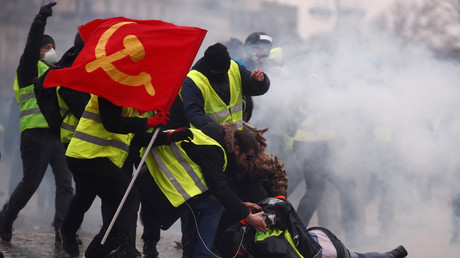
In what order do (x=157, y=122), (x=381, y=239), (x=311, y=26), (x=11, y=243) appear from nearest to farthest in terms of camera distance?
(x=157, y=122)
(x=11, y=243)
(x=381, y=239)
(x=311, y=26)

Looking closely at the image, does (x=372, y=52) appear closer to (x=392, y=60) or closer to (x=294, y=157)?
(x=392, y=60)

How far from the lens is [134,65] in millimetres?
4684

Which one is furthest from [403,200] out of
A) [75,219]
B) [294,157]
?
[75,219]

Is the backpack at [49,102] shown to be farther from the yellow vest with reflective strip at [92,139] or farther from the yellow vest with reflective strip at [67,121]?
the yellow vest with reflective strip at [92,139]

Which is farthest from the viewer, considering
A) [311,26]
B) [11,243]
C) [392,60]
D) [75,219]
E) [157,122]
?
[311,26]

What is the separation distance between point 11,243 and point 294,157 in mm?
2570

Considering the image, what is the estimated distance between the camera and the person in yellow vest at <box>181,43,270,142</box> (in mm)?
5289

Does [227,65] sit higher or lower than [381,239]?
higher

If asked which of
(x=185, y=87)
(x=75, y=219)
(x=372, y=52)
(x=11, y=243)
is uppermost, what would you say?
(x=372, y=52)

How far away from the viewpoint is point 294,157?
720cm

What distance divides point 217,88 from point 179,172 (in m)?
0.84

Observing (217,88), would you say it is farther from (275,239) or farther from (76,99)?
(275,239)

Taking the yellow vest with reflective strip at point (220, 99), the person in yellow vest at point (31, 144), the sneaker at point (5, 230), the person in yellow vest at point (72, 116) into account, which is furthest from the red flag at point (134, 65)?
the sneaker at point (5, 230)

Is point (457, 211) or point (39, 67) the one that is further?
point (457, 211)
